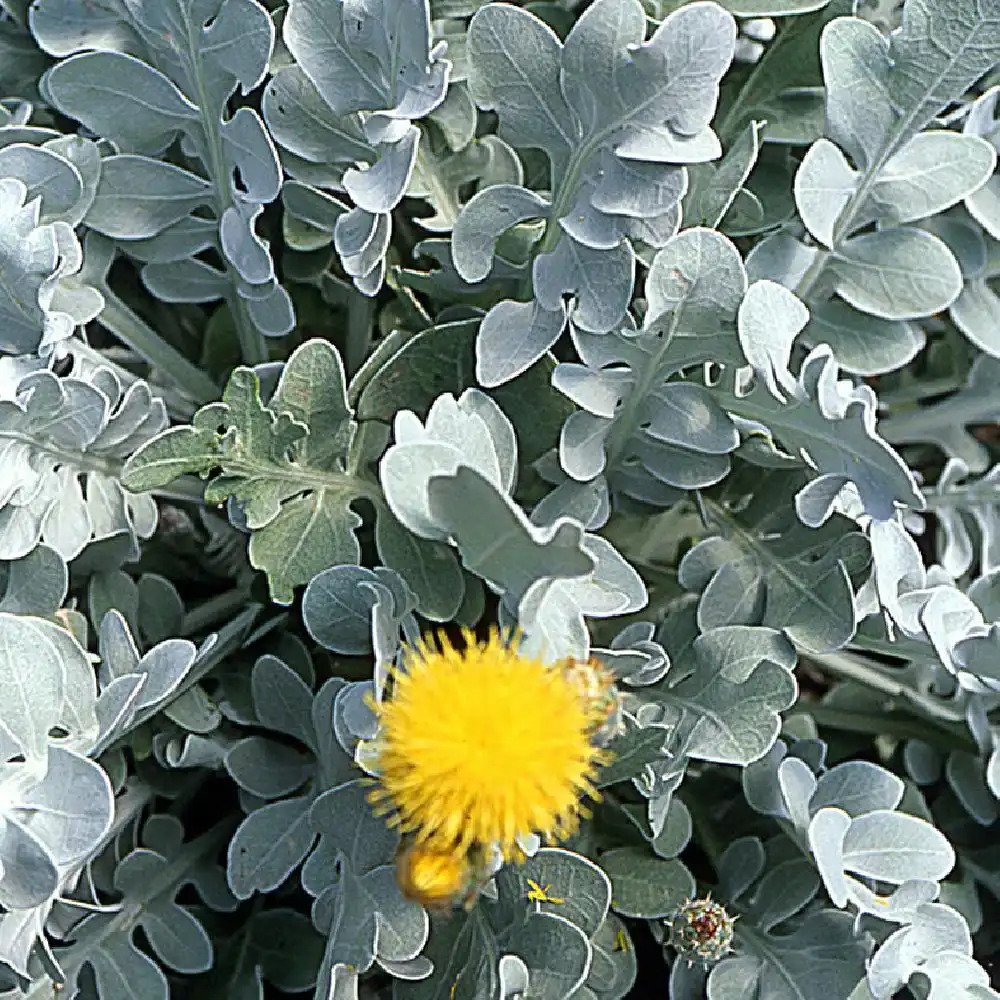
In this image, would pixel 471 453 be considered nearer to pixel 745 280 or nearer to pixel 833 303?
pixel 745 280

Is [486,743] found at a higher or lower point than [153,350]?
higher

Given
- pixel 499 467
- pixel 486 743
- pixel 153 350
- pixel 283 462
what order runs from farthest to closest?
pixel 153 350 < pixel 283 462 < pixel 499 467 < pixel 486 743

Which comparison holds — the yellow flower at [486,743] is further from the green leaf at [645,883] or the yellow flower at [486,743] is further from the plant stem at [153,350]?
the plant stem at [153,350]

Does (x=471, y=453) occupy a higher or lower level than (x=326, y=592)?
higher

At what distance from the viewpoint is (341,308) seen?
4.69 ft

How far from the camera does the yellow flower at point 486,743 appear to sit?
71 centimetres

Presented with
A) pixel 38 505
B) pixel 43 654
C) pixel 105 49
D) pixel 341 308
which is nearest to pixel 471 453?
pixel 43 654

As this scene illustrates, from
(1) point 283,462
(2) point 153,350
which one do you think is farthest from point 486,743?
(2) point 153,350

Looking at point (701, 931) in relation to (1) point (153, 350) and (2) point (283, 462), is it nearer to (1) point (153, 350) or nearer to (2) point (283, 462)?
(2) point (283, 462)

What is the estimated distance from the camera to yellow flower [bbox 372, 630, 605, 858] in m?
0.71

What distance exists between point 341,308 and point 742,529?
1.69 ft

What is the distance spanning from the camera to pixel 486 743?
711 millimetres

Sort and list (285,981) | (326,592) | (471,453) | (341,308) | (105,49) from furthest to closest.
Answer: (341,308) < (285,981) < (105,49) < (326,592) < (471,453)

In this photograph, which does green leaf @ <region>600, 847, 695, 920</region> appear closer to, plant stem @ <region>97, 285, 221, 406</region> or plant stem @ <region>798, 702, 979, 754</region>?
plant stem @ <region>798, 702, 979, 754</region>
